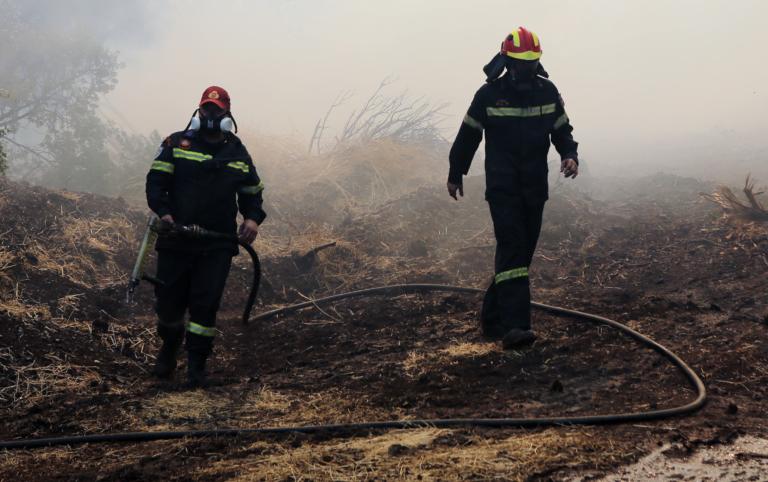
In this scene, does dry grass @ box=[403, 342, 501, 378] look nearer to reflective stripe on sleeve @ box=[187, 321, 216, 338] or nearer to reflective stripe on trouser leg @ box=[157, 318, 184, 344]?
reflective stripe on sleeve @ box=[187, 321, 216, 338]

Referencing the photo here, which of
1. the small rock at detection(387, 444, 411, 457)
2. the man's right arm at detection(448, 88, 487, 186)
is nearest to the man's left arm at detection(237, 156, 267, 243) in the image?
the man's right arm at detection(448, 88, 487, 186)

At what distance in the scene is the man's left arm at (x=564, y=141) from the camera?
442 centimetres

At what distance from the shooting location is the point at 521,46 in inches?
168

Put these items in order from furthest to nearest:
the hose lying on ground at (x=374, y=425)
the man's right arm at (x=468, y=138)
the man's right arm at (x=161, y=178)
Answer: the man's right arm at (x=468, y=138), the man's right arm at (x=161, y=178), the hose lying on ground at (x=374, y=425)

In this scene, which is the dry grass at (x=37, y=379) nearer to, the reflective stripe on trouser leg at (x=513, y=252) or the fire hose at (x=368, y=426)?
the fire hose at (x=368, y=426)

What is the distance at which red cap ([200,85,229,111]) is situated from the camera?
13.1ft

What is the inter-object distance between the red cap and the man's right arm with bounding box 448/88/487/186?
1.52 m

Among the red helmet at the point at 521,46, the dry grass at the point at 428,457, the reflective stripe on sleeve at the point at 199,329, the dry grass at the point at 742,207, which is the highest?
the red helmet at the point at 521,46

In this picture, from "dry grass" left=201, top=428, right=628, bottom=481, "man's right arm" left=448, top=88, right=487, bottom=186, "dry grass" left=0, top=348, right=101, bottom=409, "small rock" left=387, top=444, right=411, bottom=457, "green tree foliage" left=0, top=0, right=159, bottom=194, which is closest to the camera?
"dry grass" left=201, top=428, right=628, bottom=481

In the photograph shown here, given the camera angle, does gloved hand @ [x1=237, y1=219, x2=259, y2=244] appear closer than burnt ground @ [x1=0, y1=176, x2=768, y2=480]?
No

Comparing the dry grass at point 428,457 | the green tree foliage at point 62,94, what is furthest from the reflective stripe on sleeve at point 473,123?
the green tree foliage at point 62,94

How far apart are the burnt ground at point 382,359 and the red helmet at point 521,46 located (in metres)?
1.92

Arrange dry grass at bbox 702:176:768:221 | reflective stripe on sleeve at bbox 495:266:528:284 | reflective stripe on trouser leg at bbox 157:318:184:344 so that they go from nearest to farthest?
1. reflective stripe on trouser leg at bbox 157:318:184:344
2. reflective stripe on sleeve at bbox 495:266:528:284
3. dry grass at bbox 702:176:768:221

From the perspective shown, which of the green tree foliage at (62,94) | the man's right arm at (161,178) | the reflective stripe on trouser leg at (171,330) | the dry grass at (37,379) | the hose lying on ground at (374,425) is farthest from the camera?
the green tree foliage at (62,94)
